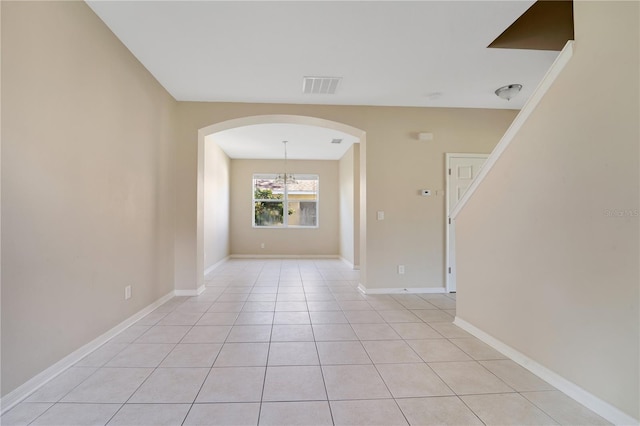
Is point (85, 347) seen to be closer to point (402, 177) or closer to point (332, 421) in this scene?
point (332, 421)

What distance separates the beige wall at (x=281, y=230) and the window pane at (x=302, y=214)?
180mm

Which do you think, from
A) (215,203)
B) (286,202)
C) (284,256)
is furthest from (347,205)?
(215,203)

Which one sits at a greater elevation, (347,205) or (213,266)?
(347,205)

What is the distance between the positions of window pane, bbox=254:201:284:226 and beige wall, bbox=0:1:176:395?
15.9 ft

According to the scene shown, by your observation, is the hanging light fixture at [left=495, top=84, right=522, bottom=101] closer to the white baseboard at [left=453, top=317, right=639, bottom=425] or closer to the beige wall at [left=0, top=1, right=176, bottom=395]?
the white baseboard at [left=453, top=317, right=639, bottom=425]

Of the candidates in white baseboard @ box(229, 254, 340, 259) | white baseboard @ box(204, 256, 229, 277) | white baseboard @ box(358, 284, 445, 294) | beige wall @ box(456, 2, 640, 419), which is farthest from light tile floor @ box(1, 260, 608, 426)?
white baseboard @ box(229, 254, 340, 259)

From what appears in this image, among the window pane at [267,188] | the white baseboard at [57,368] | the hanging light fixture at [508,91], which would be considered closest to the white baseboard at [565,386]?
the hanging light fixture at [508,91]

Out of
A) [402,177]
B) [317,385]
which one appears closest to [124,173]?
[317,385]

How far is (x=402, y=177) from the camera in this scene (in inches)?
169

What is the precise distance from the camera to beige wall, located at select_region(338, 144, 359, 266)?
6340 mm

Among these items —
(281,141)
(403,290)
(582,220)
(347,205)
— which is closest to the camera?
(582,220)

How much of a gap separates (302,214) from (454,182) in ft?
15.0

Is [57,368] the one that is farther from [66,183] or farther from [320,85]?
[320,85]

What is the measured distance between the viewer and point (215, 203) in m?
6.41
